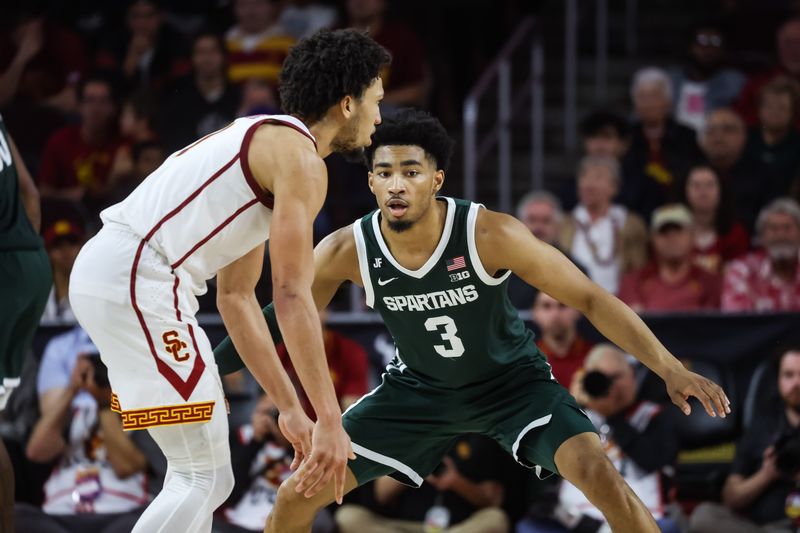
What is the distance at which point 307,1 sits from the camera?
11.6 meters

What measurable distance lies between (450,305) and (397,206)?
19.0 inches

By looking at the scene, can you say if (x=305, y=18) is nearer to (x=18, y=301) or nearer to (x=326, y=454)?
(x=18, y=301)

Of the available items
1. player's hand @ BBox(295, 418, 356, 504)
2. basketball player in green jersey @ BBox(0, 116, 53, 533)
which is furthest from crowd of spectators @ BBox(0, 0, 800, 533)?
player's hand @ BBox(295, 418, 356, 504)

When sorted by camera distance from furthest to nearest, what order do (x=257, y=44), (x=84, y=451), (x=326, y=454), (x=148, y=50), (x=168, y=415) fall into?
(x=148, y=50) < (x=257, y=44) < (x=84, y=451) < (x=168, y=415) < (x=326, y=454)

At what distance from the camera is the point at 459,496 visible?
7480 mm

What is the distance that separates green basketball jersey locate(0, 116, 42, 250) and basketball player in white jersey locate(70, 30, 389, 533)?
3.13 feet

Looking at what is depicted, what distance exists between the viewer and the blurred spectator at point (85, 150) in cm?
1069

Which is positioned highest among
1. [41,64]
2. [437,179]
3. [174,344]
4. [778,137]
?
Answer: [41,64]

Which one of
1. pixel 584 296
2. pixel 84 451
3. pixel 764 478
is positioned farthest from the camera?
pixel 84 451

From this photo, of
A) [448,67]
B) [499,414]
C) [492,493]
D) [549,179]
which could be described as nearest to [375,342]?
[492,493]

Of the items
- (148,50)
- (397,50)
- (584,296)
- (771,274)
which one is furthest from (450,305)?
(148,50)

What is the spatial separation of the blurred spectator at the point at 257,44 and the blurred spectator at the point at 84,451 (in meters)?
3.77

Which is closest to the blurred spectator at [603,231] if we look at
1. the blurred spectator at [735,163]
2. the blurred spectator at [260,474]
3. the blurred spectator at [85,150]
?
the blurred spectator at [735,163]

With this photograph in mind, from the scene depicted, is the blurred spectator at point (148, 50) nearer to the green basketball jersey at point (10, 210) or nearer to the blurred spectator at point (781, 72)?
the blurred spectator at point (781, 72)
